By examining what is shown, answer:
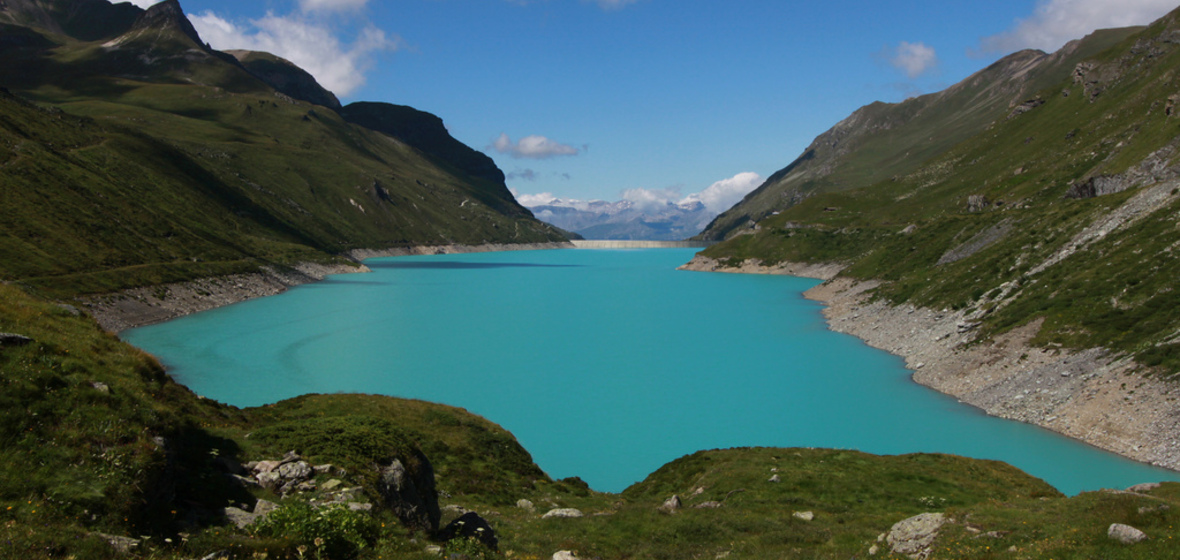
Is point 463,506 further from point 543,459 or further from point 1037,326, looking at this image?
point 1037,326

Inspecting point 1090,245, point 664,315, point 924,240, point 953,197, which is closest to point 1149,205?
point 1090,245

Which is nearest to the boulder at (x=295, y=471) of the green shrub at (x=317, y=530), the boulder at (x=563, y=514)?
the green shrub at (x=317, y=530)

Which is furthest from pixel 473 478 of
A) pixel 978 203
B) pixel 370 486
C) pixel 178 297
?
pixel 978 203

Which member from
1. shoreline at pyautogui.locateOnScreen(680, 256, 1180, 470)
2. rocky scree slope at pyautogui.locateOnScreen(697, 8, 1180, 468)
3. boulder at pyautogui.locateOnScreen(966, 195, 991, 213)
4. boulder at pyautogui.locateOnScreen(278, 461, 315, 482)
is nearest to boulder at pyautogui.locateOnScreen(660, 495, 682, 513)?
boulder at pyautogui.locateOnScreen(278, 461, 315, 482)

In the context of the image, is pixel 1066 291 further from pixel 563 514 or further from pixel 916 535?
pixel 563 514

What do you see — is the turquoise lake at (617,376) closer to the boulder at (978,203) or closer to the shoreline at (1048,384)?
the shoreline at (1048,384)
